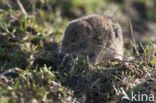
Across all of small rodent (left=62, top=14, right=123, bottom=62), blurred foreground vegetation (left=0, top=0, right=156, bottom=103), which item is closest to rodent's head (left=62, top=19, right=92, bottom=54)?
small rodent (left=62, top=14, right=123, bottom=62)

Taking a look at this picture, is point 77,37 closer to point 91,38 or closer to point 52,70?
point 91,38

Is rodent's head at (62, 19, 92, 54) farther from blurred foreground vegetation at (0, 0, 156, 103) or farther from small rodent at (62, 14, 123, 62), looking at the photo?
blurred foreground vegetation at (0, 0, 156, 103)

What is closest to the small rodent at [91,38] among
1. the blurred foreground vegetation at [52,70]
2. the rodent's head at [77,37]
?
the rodent's head at [77,37]

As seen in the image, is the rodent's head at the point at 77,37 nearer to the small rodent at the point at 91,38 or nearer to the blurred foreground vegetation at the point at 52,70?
the small rodent at the point at 91,38

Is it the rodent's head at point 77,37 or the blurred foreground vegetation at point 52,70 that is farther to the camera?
the rodent's head at point 77,37

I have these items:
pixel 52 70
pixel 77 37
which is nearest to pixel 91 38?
pixel 77 37

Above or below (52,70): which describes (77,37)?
above

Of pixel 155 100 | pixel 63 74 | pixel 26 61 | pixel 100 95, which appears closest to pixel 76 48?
pixel 63 74
